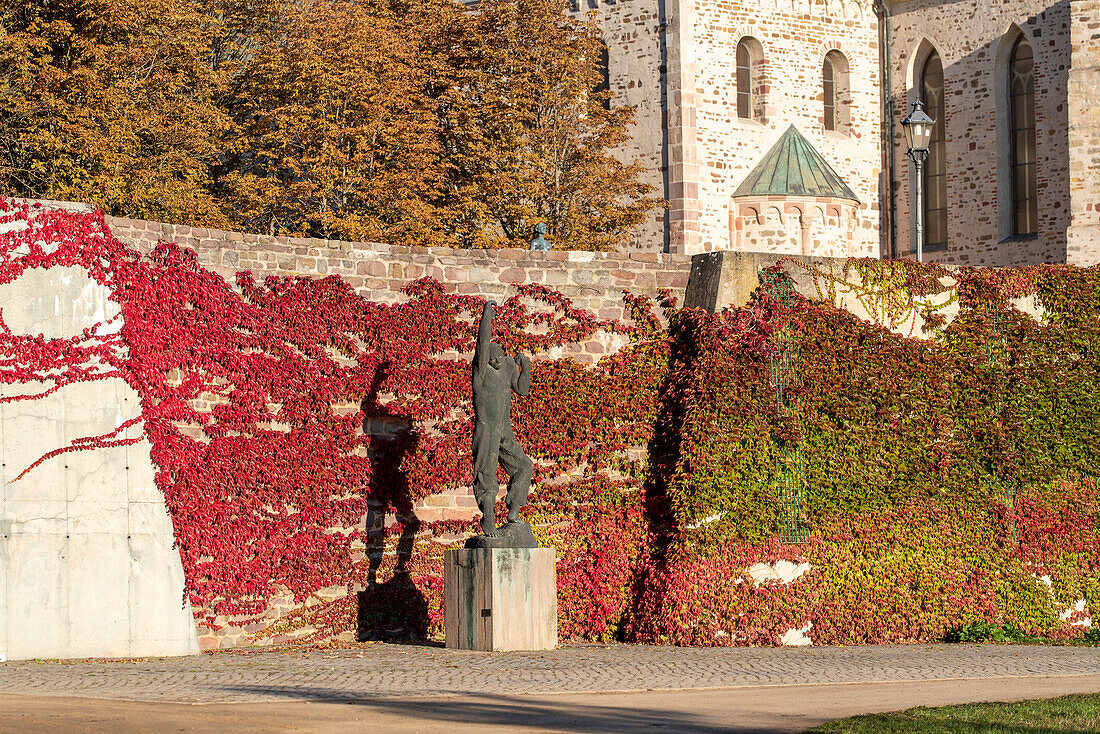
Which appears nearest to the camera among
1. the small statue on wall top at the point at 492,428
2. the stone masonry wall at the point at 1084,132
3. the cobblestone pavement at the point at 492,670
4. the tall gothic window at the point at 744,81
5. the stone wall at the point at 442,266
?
the cobblestone pavement at the point at 492,670

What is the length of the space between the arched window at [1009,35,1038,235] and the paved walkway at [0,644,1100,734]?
68.5ft

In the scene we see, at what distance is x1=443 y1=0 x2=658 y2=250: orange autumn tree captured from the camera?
32.9 m

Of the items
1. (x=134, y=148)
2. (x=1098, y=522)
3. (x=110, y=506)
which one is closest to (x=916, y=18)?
(x=134, y=148)

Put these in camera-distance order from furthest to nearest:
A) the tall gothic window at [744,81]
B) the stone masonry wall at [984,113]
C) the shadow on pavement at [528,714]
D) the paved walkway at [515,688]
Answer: the tall gothic window at [744,81], the stone masonry wall at [984,113], the paved walkway at [515,688], the shadow on pavement at [528,714]

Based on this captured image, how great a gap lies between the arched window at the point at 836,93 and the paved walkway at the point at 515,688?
2244 cm

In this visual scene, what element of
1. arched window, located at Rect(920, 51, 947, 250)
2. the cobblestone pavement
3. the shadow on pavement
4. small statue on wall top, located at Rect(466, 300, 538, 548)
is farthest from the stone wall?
arched window, located at Rect(920, 51, 947, 250)

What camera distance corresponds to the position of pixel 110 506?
1683cm

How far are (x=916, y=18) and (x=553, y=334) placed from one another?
21.9 m

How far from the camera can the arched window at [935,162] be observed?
127 ft

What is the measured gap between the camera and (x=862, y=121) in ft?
127

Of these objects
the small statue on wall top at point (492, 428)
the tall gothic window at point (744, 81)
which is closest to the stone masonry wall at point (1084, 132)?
the tall gothic window at point (744, 81)

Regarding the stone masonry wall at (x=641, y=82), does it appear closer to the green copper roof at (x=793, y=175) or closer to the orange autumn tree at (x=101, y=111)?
the green copper roof at (x=793, y=175)

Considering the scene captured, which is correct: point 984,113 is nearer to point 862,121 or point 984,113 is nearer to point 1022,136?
point 1022,136

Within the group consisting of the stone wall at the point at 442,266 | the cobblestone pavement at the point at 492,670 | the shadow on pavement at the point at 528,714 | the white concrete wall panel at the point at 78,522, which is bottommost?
the cobblestone pavement at the point at 492,670
